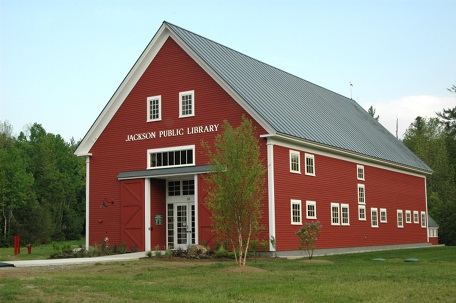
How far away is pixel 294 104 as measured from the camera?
113ft

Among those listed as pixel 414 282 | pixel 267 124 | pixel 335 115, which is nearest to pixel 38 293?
pixel 414 282

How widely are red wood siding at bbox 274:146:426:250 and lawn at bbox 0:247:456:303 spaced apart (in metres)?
7.37

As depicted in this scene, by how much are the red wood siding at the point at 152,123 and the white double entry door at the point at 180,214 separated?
548mm

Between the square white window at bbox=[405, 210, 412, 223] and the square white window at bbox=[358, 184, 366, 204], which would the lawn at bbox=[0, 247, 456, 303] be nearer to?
the square white window at bbox=[358, 184, 366, 204]

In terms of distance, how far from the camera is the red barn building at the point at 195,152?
29297 millimetres

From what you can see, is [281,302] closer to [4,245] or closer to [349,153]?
[349,153]

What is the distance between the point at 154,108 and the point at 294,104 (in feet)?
24.3

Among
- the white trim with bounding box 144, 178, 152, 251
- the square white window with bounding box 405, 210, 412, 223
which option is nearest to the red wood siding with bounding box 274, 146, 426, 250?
the square white window with bounding box 405, 210, 412, 223

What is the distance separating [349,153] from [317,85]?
408 inches

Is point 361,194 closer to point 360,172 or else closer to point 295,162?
point 360,172

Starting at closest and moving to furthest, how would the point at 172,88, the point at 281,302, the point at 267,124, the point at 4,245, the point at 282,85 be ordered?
the point at 281,302
the point at 267,124
the point at 172,88
the point at 282,85
the point at 4,245

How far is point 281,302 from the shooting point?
1353 cm

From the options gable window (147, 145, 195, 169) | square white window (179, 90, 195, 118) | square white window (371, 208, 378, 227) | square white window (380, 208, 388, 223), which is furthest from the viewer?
square white window (380, 208, 388, 223)

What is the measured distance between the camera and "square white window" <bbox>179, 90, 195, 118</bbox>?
3075 cm
